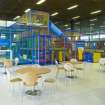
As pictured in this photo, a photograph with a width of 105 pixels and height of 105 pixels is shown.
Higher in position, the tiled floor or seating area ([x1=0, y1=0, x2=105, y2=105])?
seating area ([x1=0, y1=0, x2=105, y2=105])

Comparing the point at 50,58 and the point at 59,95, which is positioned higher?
the point at 50,58

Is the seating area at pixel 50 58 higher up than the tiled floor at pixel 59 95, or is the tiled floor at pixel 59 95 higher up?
the seating area at pixel 50 58

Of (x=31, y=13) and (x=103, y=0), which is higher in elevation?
(x=103, y=0)

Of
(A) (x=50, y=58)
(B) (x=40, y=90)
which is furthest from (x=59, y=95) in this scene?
(A) (x=50, y=58)

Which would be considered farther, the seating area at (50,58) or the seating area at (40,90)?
the seating area at (50,58)

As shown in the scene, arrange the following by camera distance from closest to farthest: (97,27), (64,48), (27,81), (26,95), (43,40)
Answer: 1. (27,81)
2. (26,95)
3. (43,40)
4. (64,48)
5. (97,27)

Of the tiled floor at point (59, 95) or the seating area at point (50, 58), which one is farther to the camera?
the seating area at point (50, 58)

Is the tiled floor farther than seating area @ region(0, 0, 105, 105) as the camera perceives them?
No

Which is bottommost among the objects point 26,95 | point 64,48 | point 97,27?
point 26,95

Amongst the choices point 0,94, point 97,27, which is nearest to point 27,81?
point 0,94

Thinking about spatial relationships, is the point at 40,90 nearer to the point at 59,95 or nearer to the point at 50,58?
the point at 59,95

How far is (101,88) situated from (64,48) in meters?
7.28

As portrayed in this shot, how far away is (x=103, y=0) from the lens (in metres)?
12.7

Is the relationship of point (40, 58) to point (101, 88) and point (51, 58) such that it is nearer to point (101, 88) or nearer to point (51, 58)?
point (51, 58)
